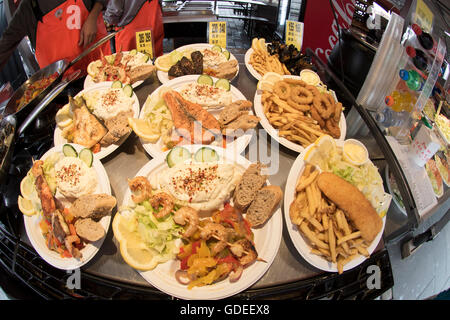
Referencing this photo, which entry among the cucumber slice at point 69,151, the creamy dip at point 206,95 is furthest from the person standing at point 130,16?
the cucumber slice at point 69,151

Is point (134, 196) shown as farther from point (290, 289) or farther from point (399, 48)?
point (399, 48)

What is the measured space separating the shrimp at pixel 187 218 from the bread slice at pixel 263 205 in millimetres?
490

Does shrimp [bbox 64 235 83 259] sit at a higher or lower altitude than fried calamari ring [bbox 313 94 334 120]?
lower

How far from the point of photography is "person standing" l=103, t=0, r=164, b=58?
4879 millimetres

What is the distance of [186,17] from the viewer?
18.8ft


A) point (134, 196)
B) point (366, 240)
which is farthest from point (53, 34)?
point (366, 240)

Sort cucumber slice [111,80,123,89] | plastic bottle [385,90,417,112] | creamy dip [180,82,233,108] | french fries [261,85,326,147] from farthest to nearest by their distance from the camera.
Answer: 1. cucumber slice [111,80,123,89]
2. creamy dip [180,82,233,108]
3. french fries [261,85,326,147]
4. plastic bottle [385,90,417,112]

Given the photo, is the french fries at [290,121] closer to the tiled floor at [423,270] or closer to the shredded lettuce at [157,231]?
the tiled floor at [423,270]

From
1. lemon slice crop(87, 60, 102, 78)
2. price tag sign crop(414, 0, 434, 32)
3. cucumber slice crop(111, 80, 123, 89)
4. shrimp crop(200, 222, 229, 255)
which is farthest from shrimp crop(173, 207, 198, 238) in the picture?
price tag sign crop(414, 0, 434, 32)

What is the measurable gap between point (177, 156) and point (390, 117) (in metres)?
2.29

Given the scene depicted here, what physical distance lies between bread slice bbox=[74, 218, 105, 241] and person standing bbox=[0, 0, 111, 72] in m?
2.73

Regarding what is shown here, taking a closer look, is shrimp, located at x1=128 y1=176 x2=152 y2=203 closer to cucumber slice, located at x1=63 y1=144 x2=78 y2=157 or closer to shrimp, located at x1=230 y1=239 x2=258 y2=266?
cucumber slice, located at x1=63 y1=144 x2=78 y2=157
